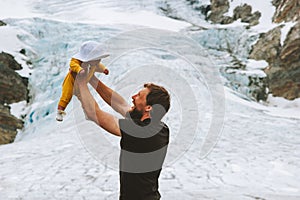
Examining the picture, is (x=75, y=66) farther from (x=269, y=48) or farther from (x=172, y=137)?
(x=269, y=48)

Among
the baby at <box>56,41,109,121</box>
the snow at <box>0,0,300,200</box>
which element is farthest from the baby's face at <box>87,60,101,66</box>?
the snow at <box>0,0,300,200</box>

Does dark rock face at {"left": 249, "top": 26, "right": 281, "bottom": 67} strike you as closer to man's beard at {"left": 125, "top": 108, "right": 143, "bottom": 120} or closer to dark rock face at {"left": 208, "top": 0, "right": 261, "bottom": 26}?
dark rock face at {"left": 208, "top": 0, "right": 261, "bottom": 26}

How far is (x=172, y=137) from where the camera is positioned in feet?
20.8

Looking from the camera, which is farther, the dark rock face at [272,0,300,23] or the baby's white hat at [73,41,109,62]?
the dark rock face at [272,0,300,23]

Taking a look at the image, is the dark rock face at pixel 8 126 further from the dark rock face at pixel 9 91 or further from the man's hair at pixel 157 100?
the man's hair at pixel 157 100

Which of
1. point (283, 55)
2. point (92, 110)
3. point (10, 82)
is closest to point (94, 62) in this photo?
point (92, 110)

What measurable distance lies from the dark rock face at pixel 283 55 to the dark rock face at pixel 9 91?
9370mm

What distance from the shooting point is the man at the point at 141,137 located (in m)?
1.67

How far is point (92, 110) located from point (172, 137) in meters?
4.86

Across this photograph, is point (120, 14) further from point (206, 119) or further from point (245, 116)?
point (206, 119)

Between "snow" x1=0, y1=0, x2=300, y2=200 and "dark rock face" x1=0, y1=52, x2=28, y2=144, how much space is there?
0.31 metres

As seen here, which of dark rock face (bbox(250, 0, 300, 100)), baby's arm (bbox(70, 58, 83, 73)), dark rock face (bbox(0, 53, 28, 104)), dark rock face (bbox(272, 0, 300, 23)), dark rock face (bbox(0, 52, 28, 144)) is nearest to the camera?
baby's arm (bbox(70, 58, 83, 73))

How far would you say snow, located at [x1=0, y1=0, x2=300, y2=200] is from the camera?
257 centimetres

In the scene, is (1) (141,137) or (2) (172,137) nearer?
(1) (141,137)
